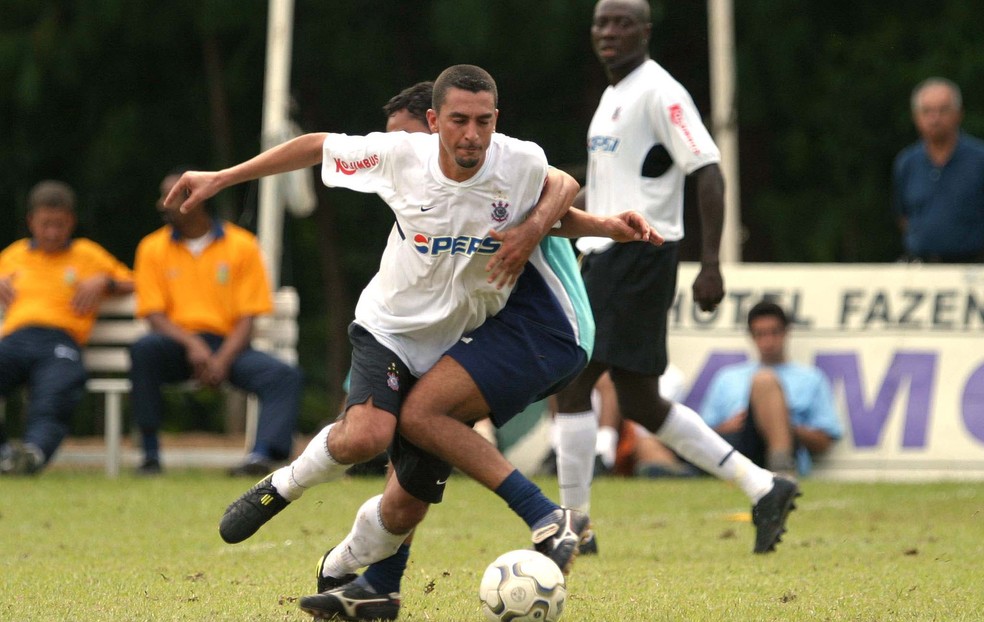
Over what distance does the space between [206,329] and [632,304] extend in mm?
4743

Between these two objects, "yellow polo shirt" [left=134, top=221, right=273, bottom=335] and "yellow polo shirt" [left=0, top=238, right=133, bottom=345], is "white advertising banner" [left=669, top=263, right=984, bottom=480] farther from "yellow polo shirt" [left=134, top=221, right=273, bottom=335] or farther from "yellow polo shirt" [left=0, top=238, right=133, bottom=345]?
"yellow polo shirt" [left=0, top=238, right=133, bottom=345]

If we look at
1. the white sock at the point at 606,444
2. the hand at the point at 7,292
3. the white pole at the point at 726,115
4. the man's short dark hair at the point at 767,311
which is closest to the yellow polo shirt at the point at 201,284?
the hand at the point at 7,292

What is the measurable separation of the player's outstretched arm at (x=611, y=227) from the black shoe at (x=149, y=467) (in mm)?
6384

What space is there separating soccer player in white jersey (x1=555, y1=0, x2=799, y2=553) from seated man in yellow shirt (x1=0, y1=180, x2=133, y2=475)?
480 cm

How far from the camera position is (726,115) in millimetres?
12922

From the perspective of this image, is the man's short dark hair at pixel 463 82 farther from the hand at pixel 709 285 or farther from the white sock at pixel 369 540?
the hand at pixel 709 285

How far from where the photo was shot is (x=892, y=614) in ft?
16.4

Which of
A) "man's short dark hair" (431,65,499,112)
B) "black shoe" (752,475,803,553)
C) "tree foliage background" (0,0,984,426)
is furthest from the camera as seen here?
"tree foliage background" (0,0,984,426)

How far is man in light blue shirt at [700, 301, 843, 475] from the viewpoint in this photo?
10617 mm

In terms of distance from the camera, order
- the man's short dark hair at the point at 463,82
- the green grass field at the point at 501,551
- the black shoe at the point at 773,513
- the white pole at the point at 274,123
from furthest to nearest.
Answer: the white pole at the point at 274,123 → the black shoe at the point at 773,513 → the green grass field at the point at 501,551 → the man's short dark hair at the point at 463,82

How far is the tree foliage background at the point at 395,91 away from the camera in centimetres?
1524

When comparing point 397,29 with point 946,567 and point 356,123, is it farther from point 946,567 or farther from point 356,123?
point 946,567

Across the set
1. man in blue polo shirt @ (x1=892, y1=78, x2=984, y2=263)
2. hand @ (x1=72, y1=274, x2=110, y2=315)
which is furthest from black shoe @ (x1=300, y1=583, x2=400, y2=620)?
man in blue polo shirt @ (x1=892, y1=78, x2=984, y2=263)

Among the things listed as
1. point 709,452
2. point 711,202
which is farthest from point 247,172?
point 709,452
